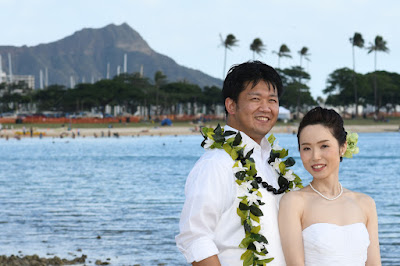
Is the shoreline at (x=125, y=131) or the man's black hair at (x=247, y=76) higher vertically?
the man's black hair at (x=247, y=76)

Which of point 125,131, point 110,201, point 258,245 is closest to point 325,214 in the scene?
point 258,245

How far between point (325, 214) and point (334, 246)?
19cm

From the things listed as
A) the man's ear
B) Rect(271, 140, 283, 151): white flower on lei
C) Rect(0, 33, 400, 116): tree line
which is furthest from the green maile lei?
Rect(0, 33, 400, 116): tree line

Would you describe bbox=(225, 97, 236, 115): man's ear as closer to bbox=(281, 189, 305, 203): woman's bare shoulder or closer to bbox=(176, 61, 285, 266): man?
bbox=(176, 61, 285, 266): man

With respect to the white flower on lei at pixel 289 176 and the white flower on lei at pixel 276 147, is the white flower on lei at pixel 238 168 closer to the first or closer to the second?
the white flower on lei at pixel 289 176

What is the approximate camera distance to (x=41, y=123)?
4451 inches

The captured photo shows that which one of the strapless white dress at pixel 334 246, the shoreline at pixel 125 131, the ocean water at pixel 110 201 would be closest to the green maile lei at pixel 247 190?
the strapless white dress at pixel 334 246

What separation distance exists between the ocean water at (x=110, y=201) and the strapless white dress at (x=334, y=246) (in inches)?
432

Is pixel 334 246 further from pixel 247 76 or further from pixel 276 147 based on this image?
pixel 247 76

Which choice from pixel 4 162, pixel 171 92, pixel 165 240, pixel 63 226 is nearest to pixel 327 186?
pixel 165 240

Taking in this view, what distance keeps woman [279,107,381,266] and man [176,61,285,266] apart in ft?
0.60

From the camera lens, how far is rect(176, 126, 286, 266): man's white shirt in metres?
3.71

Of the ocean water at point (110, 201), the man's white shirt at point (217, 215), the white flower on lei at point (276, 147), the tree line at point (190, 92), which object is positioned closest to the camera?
the man's white shirt at point (217, 215)

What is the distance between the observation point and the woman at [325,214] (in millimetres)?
3797
